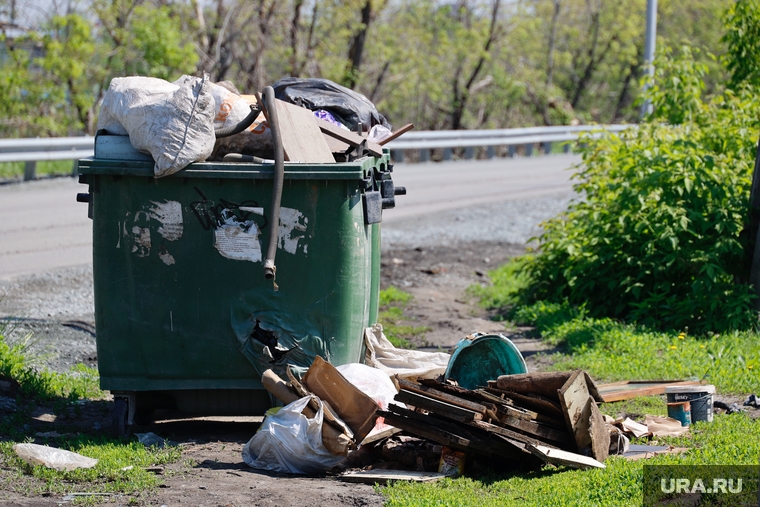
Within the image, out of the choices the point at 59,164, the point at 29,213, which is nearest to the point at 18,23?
the point at 59,164

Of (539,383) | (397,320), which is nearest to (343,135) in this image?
(539,383)

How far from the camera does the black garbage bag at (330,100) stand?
541cm

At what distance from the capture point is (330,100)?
546cm

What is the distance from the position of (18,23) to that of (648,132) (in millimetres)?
14525

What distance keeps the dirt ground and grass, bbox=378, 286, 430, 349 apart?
0.09 m

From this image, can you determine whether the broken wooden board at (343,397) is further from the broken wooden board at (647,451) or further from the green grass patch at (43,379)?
the green grass patch at (43,379)

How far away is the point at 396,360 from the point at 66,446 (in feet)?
6.38

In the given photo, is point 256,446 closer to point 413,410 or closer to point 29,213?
point 413,410

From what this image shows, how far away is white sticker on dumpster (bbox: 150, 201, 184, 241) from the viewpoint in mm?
4438

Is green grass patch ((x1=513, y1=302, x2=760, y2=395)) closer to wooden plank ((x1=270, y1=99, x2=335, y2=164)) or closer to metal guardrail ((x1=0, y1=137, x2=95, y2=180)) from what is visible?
wooden plank ((x1=270, y1=99, x2=335, y2=164))

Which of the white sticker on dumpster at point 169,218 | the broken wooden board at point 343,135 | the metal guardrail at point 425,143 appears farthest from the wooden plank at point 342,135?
the metal guardrail at point 425,143

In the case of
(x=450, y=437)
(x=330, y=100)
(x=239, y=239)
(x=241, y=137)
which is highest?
(x=330, y=100)

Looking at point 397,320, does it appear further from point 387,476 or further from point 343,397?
point 387,476

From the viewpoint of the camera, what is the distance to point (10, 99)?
16969mm
